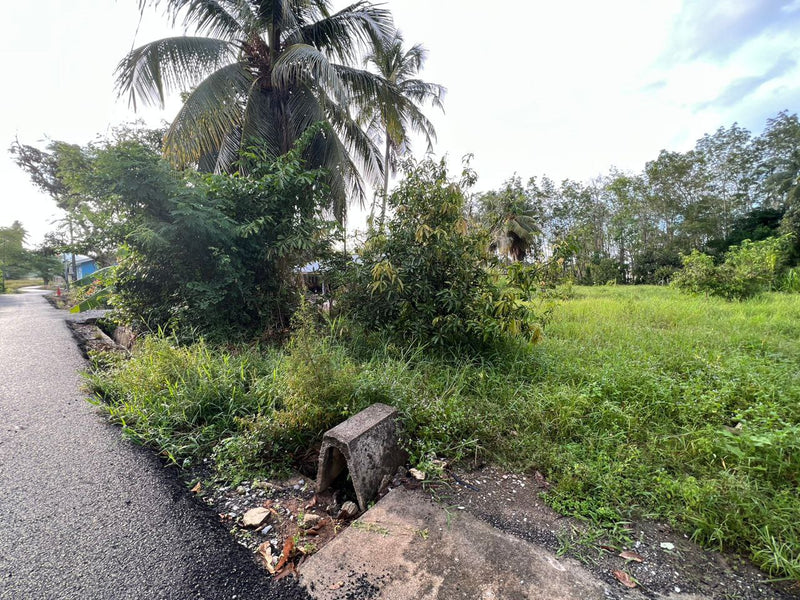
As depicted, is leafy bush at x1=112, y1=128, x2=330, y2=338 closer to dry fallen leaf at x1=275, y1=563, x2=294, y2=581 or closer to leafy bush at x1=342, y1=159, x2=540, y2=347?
leafy bush at x1=342, y1=159, x2=540, y2=347

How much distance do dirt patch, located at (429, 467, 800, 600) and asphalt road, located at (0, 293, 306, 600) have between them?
0.95m

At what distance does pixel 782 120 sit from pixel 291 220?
25.6 metres

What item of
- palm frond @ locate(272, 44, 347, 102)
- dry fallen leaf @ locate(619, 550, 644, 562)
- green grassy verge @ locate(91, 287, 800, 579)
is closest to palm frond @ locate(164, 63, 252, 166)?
palm frond @ locate(272, 44, 347, 102)

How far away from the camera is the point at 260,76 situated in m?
6.16

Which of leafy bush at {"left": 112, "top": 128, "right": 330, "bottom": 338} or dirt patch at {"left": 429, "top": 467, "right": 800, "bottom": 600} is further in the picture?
leafy bush at {"left": 112, "top": 128, "right": 330, "bottom": 338}

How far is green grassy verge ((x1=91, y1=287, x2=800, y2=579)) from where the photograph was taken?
1.63 m

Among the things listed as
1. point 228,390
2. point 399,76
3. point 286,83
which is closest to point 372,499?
point 228,390

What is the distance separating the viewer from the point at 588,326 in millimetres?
4766

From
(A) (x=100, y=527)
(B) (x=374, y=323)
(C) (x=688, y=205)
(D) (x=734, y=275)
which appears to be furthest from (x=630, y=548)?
(C) (x=688, y=205)

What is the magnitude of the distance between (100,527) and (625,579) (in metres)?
2.30

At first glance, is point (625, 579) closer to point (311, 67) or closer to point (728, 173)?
point (311, 67)

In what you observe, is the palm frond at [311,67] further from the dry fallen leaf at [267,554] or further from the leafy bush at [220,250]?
the dry fallen leaf at [267,554]

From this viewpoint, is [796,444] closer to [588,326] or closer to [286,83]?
[588,326]

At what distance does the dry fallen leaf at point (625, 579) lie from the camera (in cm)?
125
